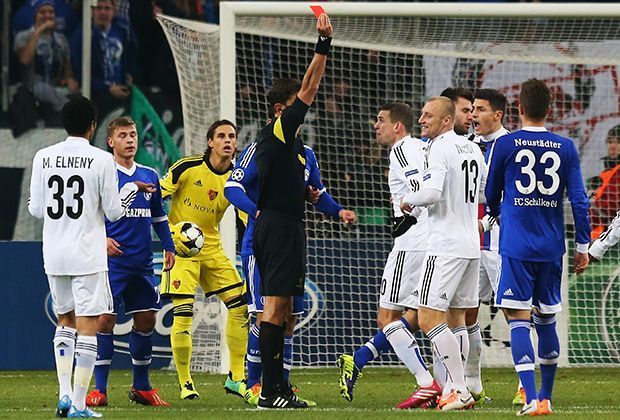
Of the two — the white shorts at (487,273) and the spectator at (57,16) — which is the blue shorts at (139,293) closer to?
the white shorts at (487,273)

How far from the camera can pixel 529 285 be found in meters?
8.81

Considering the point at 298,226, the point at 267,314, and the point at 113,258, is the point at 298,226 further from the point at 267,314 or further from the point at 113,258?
the point at 113,258

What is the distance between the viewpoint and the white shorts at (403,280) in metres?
10.3

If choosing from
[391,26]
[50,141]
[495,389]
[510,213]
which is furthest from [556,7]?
[50,141]

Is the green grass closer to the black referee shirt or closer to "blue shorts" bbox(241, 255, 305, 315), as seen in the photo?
"blue shorts" bbox(241, 255, 305, 315)

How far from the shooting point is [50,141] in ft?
53.2

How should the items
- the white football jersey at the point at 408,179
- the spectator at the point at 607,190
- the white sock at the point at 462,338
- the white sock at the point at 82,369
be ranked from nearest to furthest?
the white sock at the point at 82,369, the white sock at the point at 462,338, the white football jersey at the point at 408,179, the spectator at the point at 607,190

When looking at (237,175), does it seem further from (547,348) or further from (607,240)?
(607,240)

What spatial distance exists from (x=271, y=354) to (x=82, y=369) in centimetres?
132

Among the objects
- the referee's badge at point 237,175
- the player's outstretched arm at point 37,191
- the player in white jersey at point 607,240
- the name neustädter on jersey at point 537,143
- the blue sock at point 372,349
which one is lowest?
the blue sock at point 372,349

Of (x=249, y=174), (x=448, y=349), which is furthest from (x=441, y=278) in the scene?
(x=249, y=174)

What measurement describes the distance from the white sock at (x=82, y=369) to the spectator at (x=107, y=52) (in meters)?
8.49

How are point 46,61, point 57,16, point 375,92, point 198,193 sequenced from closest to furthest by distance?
point 198,193, point 375,92, point 46,61, point 57,16

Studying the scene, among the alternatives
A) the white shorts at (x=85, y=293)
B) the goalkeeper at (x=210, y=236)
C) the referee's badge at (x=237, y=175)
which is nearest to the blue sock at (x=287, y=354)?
the goalkeeper at (x=210, y=236)
